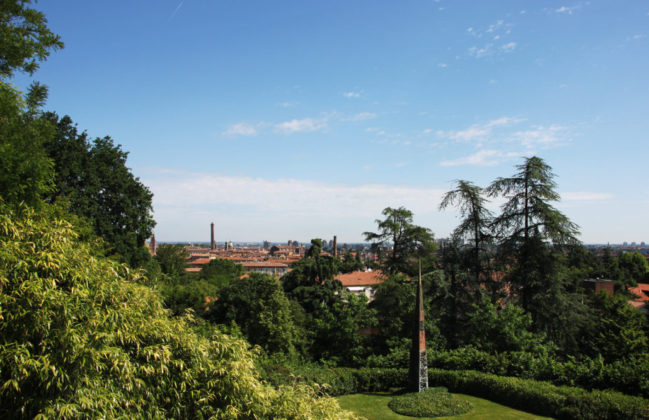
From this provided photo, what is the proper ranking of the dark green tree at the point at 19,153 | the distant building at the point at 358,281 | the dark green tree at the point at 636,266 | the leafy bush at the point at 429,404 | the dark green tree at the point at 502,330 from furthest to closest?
1. the dark green tree at the point at 636,266
2. the distant building at the point at 358,281
3. the dark green tree at the point at 502,330
4. the leafy bush at the point at 429,404
5. the dark green tree at the point at 19,153

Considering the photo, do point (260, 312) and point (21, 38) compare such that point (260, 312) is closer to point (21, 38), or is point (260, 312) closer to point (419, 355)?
point (419, 355)

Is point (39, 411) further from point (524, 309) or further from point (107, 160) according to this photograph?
point (524, 309)

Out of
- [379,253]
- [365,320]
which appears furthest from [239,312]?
[379,253]

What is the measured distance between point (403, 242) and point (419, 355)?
12.9 meters

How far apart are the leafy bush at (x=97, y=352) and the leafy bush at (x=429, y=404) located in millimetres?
8678

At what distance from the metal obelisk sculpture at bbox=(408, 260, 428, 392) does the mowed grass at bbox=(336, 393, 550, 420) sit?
53.2 inches

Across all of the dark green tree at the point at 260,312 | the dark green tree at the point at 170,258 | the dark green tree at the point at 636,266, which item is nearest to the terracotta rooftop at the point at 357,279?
the dark green tree at the point at 170,258

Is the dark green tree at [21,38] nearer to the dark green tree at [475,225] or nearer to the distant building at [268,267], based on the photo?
the dark green tree at [475,225]

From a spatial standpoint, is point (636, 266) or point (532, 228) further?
point (636, 266)

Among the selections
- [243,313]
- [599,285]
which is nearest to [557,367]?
[243,313]

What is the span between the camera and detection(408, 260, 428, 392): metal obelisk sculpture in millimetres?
15273

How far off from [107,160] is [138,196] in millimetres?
2407

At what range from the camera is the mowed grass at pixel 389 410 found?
538 inches

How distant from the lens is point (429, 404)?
14539 millimetres
